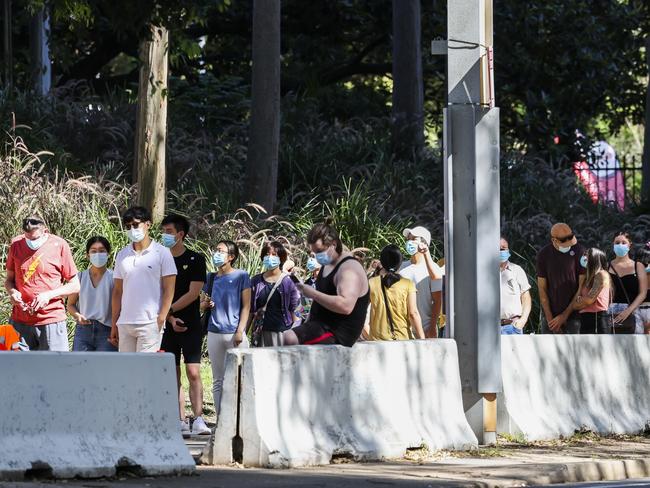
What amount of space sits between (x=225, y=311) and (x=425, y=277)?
2686 mm

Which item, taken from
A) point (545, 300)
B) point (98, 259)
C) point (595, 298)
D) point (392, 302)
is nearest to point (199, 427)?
point (98, 259)

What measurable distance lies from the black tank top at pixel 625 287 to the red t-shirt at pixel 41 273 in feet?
21.6

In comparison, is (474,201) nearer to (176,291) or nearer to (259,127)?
(176,291)

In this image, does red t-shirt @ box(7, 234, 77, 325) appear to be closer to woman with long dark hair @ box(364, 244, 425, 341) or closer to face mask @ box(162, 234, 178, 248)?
face mask @ box(162, 234, 178, 248)

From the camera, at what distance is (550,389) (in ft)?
45.3

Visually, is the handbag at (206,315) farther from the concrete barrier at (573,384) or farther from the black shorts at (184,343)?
the concrete barrier at (573,384)

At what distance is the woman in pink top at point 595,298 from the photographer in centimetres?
1555

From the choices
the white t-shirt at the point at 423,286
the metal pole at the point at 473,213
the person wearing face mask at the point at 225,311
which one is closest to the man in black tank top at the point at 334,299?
the metal pole at the point at 473,213

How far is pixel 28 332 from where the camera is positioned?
43.0ft

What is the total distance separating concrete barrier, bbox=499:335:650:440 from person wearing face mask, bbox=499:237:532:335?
1.33m

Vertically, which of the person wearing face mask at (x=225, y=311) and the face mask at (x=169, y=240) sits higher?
the face mask at (x=169, y=240)

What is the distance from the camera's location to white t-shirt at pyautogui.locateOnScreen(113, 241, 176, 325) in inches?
497

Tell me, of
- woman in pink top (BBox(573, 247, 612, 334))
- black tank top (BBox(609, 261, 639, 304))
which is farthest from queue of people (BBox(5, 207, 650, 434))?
black tank top (BBox(609, 261, 639, 304))

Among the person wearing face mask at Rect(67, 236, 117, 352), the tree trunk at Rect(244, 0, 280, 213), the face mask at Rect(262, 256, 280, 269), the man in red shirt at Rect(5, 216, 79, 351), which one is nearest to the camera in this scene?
the man in red shirt at Rect(5, 216, 79, 351)
